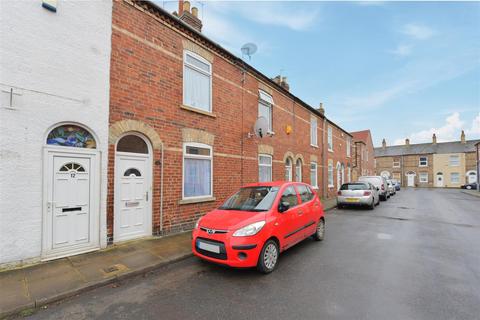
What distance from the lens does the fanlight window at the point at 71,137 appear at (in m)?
4.65

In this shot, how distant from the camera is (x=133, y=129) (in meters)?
5.67

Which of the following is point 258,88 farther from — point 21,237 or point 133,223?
point 21,237

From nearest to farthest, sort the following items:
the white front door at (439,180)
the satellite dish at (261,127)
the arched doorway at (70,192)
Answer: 1. the arched doorway at (70,192)
2. the satellite dish at (261,127)
3. the white front door at (439,180)

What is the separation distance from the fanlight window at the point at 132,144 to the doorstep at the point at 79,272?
2312mm

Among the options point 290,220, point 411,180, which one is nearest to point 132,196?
point 290,220

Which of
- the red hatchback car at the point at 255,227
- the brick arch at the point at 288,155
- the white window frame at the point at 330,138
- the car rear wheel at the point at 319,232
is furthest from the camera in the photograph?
the white window frame at the point at 330,138

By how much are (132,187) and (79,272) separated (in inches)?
87.5

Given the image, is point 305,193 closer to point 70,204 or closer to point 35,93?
point 70,204

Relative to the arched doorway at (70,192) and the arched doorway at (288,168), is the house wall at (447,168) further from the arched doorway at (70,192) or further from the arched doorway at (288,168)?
the arched doorway at (70,192)

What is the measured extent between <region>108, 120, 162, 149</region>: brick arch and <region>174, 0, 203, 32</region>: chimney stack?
441cm

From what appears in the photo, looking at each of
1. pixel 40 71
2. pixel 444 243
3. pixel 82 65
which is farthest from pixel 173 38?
pixel 444 243

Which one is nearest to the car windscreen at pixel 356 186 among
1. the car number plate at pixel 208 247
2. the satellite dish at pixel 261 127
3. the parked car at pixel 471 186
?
the satellite dish at pixel 261 127

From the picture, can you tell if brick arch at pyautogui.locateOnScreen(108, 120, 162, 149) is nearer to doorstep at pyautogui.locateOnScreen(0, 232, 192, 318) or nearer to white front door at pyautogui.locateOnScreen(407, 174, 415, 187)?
doorstep at pyautogui.locateOnScreen(0, 232, 192, 318)

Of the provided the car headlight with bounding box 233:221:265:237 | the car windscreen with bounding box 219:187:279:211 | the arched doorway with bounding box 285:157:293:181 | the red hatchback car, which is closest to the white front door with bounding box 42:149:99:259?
the red hatchback car
